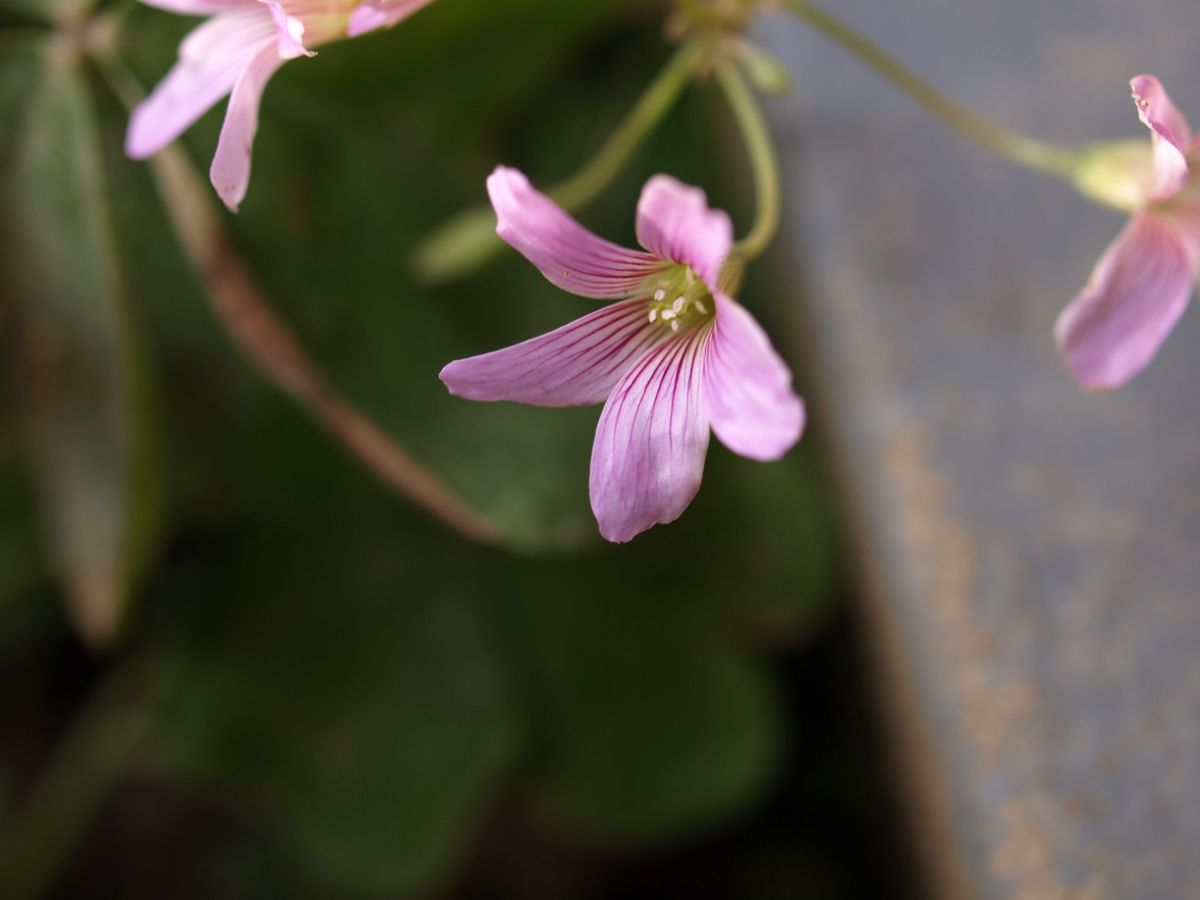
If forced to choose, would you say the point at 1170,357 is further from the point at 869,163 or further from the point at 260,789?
the point at 260,789

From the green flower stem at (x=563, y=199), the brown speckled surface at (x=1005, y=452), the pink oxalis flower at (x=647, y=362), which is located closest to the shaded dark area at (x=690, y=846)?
the brown speckled surface at (x=1005, y=452)

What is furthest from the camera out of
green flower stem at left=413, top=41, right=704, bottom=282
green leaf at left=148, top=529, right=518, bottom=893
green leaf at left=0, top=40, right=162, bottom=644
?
green leaf at left=148, top=529, right=518, bottom=893

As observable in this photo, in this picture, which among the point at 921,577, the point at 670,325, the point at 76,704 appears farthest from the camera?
the point at 76,704

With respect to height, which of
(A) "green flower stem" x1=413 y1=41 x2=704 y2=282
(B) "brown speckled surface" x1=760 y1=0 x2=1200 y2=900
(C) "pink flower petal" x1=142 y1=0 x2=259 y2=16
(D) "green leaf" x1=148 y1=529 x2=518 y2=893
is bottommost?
(D) "green leaf" x1=148 y1=529 x2=518 y2=893

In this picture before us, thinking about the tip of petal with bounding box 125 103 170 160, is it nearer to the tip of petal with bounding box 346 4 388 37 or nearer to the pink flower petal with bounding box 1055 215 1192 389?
the tip of petal with bounding box 346 4 388 37

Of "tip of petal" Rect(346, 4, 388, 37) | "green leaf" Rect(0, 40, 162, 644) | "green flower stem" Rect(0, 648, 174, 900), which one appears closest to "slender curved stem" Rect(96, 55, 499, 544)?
"green leaf" Rect(0, 40, 162, 644)

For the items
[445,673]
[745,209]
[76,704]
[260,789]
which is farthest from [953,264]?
[76,704]

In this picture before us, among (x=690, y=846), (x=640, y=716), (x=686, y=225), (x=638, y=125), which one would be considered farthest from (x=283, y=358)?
(x=690, y=846)
